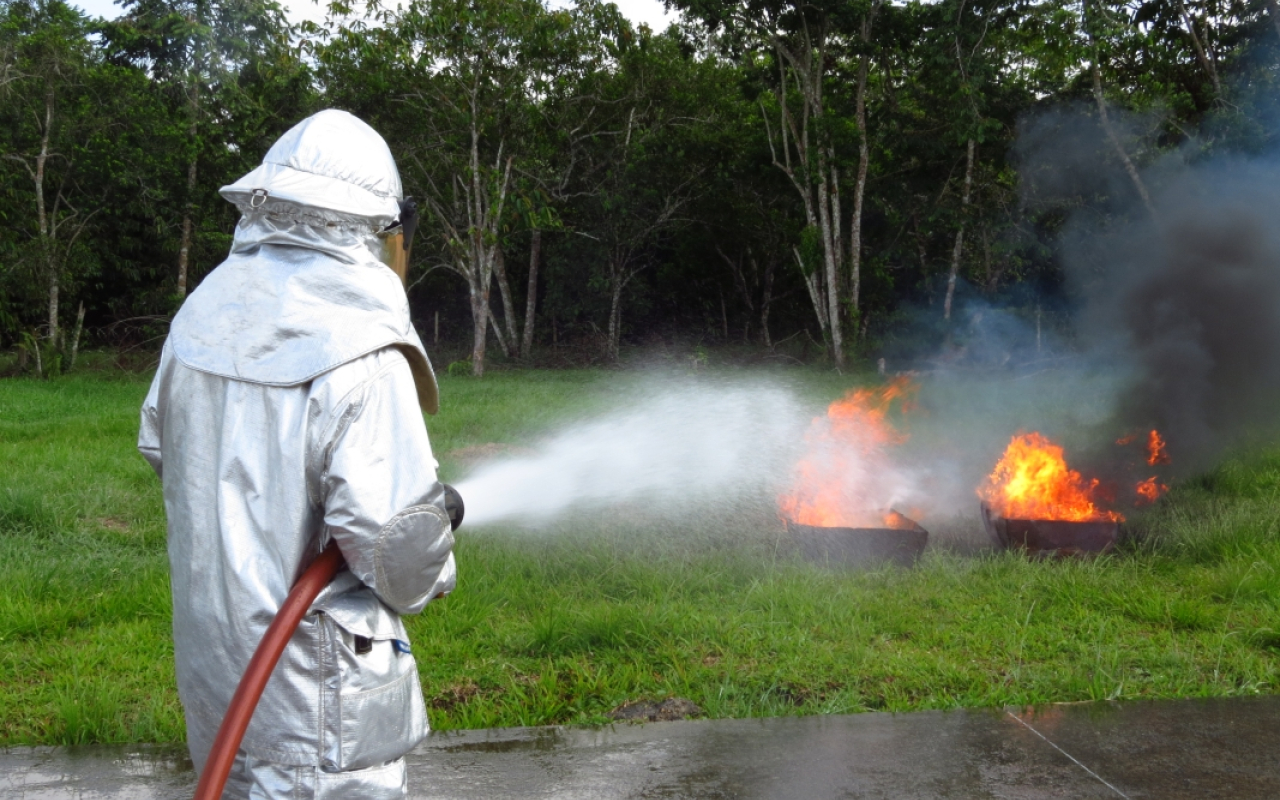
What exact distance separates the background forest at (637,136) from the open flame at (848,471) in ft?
27.3

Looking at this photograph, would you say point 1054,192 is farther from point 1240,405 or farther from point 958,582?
point 958,582

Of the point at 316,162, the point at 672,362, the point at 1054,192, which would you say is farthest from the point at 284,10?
the point at 316,162

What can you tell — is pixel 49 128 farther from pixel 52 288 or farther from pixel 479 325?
pixel 479 325

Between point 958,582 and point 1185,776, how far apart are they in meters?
2.33

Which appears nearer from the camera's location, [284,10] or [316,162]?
[316,162]

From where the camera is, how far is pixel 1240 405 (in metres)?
8.07

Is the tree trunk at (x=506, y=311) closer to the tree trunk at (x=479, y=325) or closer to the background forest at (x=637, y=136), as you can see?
the background forest at (x=637, y=136)

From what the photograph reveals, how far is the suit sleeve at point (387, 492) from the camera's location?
6.25ft

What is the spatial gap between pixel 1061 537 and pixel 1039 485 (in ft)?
2.89

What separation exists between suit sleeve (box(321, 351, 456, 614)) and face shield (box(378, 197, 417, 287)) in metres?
0.40

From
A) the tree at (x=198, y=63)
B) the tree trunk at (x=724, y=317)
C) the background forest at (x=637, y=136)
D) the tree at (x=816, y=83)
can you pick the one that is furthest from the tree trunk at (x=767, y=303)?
the tree at (x=198, y=63)

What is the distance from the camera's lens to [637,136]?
25328 mm

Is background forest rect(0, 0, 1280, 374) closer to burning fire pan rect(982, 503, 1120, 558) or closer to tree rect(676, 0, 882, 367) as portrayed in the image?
tree rect(676, 0, 882, 367)

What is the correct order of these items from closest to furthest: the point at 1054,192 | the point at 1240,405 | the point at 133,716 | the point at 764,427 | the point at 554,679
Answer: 1. the point at 133,716
2. the point at 554,679
3. the point at 1240,405
4. the point at 764,427
5. the point at 1054,192
